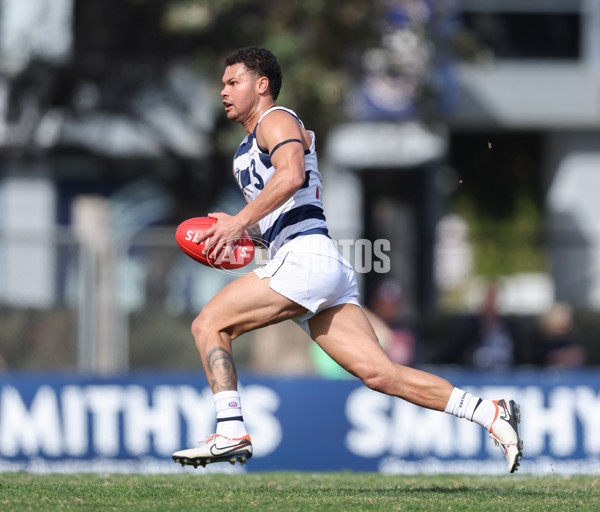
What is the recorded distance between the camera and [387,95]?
17.9 metres

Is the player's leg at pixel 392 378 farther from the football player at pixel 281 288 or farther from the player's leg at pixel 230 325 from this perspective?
the player's leg at pixel 230 325

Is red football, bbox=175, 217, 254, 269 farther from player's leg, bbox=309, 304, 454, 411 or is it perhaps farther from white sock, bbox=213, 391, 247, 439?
white sock, bbox=213, 391, 247, 439

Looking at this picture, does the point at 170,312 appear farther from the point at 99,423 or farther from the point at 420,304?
the point at 420,304

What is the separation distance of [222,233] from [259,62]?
107 centimetres

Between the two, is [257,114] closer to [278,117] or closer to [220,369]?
[278,117]

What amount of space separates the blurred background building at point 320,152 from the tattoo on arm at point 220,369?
173 inches

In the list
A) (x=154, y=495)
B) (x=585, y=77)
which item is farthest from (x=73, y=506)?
(x=585, y=77)

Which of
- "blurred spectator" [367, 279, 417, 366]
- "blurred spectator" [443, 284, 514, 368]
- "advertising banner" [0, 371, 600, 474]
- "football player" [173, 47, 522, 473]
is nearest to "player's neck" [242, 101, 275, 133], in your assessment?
"football player" [173, 47, 522, 473]

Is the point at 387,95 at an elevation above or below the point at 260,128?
above

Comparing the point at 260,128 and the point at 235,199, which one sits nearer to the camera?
the point at 260,128

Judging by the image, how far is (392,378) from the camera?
19.6ft

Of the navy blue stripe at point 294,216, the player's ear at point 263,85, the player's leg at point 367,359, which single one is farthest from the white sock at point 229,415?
the player's ear at point 263,85

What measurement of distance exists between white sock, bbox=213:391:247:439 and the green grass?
339 mm

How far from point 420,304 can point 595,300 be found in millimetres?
3435
